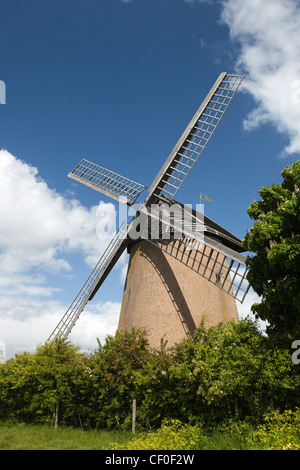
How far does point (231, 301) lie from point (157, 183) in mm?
6123

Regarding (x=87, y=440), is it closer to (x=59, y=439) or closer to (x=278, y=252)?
(x=59, y=439)

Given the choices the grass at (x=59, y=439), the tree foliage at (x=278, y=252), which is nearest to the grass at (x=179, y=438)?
the grass at (x=59, y=439)

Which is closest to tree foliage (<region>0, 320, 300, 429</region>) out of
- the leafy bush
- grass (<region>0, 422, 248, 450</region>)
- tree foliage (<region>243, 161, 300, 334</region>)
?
the leafy bush

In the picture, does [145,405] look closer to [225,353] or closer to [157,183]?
[225,353]

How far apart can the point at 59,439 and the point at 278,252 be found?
8.73 m

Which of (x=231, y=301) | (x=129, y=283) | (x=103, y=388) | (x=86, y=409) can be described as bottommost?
(x=86, y=409)

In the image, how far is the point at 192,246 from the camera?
45.1ft

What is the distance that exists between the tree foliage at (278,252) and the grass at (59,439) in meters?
5.43

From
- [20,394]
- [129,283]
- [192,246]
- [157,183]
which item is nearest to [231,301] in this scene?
[192,246]

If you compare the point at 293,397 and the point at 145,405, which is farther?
the point at 145,405

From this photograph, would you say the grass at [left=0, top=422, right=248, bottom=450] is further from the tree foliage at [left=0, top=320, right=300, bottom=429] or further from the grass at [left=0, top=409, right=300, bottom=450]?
the tree foliage at [left=0, top=320, right=300, bottom=429]

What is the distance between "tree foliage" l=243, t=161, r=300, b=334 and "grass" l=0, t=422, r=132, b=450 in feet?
17.8

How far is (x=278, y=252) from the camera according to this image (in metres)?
8.08

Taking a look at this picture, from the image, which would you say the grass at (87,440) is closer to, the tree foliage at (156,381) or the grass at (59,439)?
the grass at (59,439)
